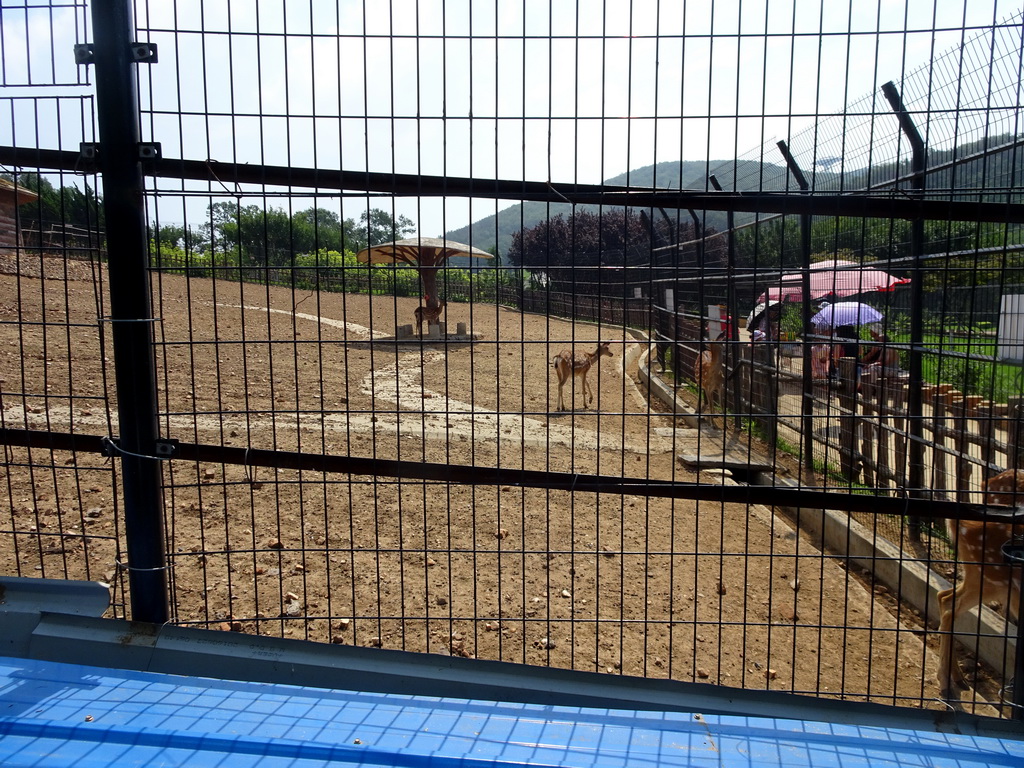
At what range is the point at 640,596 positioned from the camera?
4.92 metres

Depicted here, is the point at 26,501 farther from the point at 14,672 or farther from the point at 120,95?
the point at 120,95

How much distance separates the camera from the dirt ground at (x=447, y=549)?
10.5ft

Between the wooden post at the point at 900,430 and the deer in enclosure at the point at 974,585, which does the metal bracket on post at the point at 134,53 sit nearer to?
the deer in enclosure at the point at 974,585

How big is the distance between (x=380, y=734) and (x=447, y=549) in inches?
44.8

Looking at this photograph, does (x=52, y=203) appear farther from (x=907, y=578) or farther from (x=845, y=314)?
(x=845, y=314)

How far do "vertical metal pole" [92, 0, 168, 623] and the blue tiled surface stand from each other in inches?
19.9

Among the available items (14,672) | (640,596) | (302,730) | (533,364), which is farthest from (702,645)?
(533,364)

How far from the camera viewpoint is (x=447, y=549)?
3.45 meters

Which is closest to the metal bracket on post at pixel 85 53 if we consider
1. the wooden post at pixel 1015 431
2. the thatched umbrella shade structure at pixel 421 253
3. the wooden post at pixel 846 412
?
the thatched umbrella shade structure at pixel 421 253

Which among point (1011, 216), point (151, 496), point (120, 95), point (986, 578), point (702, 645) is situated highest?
point (120, 95)

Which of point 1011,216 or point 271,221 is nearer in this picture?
point 1011,216

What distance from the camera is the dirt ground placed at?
10.5ft

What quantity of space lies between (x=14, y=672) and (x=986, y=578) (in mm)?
4614

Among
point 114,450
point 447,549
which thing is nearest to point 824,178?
point 447,549
